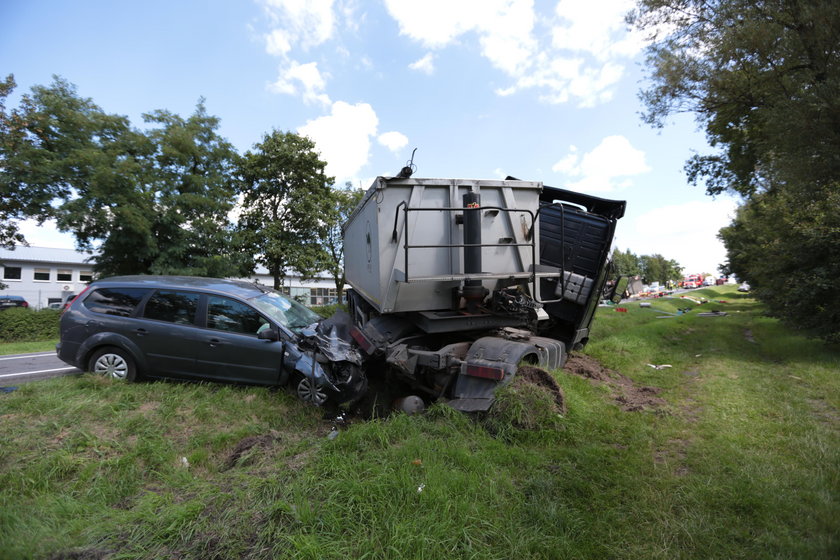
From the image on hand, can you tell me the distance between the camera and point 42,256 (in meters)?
34.1

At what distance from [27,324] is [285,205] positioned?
11413 mm

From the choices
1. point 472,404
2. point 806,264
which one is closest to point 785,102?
point 806,264

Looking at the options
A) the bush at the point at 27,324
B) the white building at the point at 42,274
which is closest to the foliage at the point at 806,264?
the bush at the point at 27,324

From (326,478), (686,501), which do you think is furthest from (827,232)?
(326,478)

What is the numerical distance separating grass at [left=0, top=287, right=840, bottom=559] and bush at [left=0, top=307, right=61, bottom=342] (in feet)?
48.4

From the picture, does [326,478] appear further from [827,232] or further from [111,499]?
[827,232]

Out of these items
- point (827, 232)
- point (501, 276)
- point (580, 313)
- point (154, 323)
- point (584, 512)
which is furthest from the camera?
point (827, 232)

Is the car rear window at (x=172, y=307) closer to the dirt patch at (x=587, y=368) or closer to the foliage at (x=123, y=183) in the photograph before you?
the dirt patch at (x=587, y=368)

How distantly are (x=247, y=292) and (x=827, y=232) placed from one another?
1220 centimetres

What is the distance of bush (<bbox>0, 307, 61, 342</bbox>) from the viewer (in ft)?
48.1

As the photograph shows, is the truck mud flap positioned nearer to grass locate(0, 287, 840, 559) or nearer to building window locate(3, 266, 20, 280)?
grass locate(0, 287, 840, 559)

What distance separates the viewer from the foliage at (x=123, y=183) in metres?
15.9

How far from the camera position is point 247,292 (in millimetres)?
5777

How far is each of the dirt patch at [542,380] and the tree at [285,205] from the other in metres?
17.6
